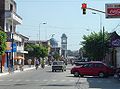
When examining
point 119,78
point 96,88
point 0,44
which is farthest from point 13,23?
point 96,88

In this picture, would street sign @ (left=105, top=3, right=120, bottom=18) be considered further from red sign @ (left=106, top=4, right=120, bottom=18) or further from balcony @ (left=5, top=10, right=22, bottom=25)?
balcony @ (left=5, top=10, right=22, bottom=25)

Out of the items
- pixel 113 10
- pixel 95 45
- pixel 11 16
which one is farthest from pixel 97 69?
pixel 95 45

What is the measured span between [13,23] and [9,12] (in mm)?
8933

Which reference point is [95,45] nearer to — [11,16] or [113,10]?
[11,16]

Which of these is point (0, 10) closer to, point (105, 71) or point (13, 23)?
point (13, 23)

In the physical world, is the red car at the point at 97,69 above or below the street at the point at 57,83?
above

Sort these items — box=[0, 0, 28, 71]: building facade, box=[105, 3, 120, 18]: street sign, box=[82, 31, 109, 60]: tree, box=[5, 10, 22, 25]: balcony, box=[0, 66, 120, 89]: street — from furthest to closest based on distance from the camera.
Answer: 1. box=[82, 31, 109, 60]: tree
2. box=[5, 10, 22, 25]: balcony
3. box=[0, 0, 28, 71]: building facade
4. box=[105, 3, 120, 18]: street sign
5. box=[0, 66, 120, 89]: street

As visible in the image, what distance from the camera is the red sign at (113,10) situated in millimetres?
40787

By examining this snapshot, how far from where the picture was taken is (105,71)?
42219 millimetres

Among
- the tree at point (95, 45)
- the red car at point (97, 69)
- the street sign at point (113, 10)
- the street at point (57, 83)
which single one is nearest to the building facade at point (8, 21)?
the tree at point (95, 45)

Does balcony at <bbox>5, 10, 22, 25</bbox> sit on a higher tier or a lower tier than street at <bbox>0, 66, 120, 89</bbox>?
higher

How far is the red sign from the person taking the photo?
134 feet

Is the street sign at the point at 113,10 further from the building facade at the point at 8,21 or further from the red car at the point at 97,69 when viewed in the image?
the building facade at the point at 8,21

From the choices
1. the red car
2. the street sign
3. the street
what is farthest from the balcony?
the street
